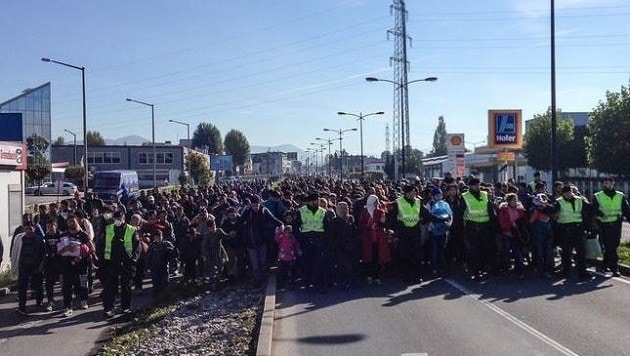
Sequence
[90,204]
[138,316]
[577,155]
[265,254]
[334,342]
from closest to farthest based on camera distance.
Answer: [334,342] → [138,316] → [265,254] → [90,204] → [577,155]

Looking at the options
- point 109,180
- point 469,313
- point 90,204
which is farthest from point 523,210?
point 109,180

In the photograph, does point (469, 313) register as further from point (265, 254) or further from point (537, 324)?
point (265, 254)

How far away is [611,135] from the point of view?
36.5 meters

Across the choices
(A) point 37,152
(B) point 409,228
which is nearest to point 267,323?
(B) point 409,228

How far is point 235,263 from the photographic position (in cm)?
1485

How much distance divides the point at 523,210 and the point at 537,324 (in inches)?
172

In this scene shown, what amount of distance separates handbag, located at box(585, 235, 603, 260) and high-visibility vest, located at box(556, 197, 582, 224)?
2.20 feet

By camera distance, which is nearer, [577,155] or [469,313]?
[469,313]

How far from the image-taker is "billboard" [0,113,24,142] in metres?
33.2

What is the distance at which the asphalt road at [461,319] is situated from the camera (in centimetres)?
876

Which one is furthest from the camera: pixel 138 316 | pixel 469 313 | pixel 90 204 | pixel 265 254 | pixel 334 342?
pixel 90 204

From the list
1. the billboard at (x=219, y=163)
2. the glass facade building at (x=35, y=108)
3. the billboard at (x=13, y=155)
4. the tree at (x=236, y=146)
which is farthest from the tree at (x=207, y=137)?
the billboard at (x=13, y=155)

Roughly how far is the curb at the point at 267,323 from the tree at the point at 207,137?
430ft

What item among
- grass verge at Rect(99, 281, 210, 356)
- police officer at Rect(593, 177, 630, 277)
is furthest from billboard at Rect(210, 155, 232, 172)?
police officer at Rect(593, 177, 630, 277)
